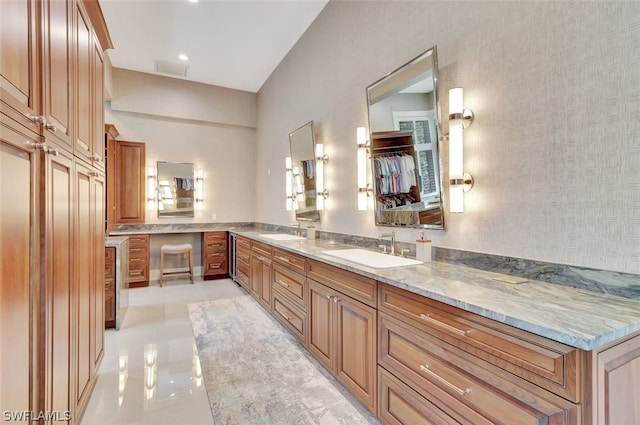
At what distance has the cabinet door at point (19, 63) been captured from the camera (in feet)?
2.83

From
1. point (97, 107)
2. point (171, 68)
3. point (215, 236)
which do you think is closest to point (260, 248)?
point (215, 236)

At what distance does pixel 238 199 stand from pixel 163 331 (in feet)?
10.9

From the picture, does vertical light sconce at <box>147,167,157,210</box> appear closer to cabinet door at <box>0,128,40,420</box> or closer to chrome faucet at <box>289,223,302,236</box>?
chrome faucet at <box>289,223,302,236</box>

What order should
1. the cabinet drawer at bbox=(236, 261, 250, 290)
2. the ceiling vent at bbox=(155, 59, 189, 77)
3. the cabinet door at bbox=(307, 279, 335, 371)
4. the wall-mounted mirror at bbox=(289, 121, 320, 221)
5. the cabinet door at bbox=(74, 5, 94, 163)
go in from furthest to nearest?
the ceiling vent at bbox=(155, 59, 189, 77) < the cabinet drawer at bbox=(236, 261, 250, 290) < the wall-mounted mirror at bbox=(289, 121, 320, 221) < the cabinet door at bbox=(307, 279, 335, 371) < the cabinet door at bbox=(74, 5, 94, 163)

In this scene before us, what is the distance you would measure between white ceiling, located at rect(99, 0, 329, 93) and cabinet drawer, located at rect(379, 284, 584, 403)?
3.46m

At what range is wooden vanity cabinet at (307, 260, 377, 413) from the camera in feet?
5.60

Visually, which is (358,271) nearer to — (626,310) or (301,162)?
(626,310)

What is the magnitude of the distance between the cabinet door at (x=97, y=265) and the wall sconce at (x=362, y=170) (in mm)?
2016

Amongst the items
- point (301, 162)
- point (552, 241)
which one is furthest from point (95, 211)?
point (552, 241)

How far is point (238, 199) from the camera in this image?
19.7ft

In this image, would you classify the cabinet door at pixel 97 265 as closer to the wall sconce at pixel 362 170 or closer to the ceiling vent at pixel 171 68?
the wall sconce at pixel 362 170

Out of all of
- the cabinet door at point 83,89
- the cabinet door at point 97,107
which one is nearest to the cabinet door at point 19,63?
the cabinet door at point 83,89

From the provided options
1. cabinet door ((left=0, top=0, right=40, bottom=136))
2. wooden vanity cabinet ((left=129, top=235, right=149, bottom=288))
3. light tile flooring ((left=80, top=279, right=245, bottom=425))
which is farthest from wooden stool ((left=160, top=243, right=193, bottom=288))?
cabinet door ((left=0, top=0, right=40, bottom=136))

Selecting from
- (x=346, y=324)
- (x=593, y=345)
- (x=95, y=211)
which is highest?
(x=95, y=211)
